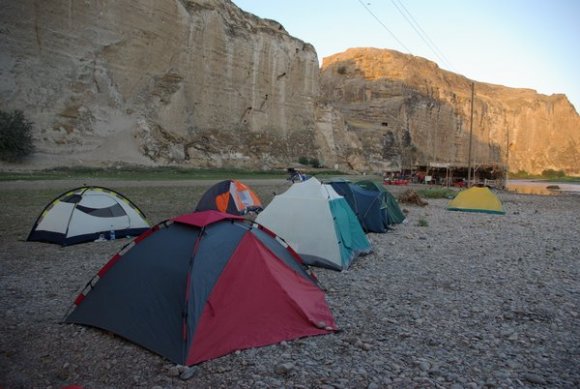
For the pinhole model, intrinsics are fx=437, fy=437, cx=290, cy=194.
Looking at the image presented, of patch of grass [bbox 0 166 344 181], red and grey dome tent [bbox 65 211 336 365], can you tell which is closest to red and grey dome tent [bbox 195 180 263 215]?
red and grey dome tent [bbox 65 211 336 365]

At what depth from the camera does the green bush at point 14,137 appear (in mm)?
28719

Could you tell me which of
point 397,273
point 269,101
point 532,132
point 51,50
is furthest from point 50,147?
point 532,132

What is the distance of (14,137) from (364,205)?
26.6 m

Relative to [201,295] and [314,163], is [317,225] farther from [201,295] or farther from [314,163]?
[314,163]

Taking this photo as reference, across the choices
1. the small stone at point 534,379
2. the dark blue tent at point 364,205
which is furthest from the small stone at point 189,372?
the dark blue tent at point 364,205

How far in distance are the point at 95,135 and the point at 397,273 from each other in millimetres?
33228

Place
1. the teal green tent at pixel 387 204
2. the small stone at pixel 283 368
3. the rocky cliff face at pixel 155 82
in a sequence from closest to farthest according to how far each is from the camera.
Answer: the small stone at pixel 283 368 < the teal green tent at pixel 387 204 < the rocky cliff face at pixel 155 82

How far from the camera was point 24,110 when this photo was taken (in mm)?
32219

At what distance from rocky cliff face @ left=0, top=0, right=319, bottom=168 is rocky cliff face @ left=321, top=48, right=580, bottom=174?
44.4 feet

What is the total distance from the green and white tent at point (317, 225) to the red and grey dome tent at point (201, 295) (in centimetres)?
235

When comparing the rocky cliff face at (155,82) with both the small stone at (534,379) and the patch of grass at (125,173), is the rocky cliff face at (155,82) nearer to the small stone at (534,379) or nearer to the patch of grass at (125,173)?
the patch of grass at (125,173)

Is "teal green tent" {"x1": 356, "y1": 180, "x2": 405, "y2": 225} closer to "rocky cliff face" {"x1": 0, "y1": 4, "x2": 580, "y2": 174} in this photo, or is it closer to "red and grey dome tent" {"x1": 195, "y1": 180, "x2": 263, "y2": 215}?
"red and grey dome tent" {"x1": 195, "y1": 180, "x2": 263, "y2": 215}

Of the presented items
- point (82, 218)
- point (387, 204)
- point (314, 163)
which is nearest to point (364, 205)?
point (387, 204)

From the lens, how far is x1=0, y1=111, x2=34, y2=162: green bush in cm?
2872
